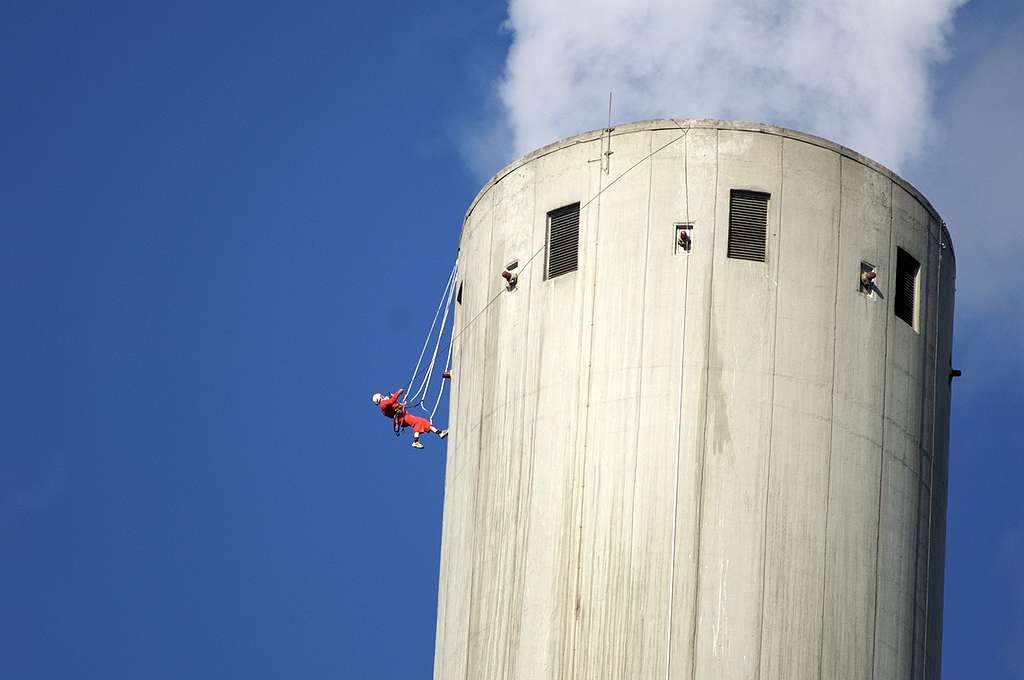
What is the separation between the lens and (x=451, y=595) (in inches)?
2808

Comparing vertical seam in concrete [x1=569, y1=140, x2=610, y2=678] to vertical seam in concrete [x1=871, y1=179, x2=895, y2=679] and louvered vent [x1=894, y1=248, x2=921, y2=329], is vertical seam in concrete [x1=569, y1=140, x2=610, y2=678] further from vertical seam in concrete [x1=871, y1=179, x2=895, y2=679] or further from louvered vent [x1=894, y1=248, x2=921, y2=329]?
louvered vent [x1=894, y1=248, x2=921, y2=329]

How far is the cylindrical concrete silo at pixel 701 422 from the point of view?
2653 inches

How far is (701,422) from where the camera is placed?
6838 cm

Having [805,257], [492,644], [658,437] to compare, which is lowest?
[492,644]

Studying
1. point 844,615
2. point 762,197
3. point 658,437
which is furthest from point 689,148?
point 844,615

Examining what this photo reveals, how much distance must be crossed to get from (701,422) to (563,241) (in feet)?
18.8

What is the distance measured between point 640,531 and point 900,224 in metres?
10.1

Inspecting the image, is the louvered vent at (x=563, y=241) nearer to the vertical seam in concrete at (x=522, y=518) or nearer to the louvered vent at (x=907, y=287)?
the vertical seam in concrete at (x=522, y=518)

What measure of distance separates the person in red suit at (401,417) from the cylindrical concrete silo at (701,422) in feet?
13.1

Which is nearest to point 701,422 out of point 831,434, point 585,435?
point 585,435

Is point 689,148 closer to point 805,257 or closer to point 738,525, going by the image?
point 805,257

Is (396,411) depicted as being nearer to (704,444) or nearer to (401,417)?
(401,417)

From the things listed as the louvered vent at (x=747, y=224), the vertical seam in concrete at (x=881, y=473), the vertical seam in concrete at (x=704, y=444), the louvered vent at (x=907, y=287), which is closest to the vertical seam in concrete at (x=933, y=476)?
the louvered vent at (x=907, y=287)

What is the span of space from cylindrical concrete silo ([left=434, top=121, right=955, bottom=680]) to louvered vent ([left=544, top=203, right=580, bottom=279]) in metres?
0.08
